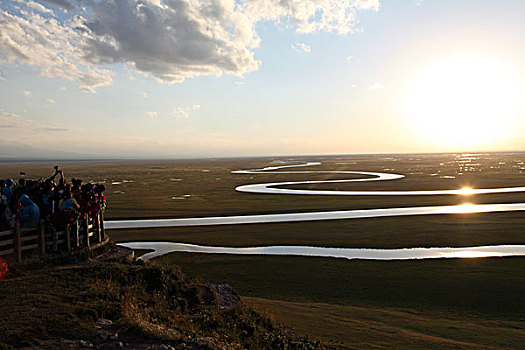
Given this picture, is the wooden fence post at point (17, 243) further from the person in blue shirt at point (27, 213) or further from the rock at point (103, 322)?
the rock at point (103, 322)

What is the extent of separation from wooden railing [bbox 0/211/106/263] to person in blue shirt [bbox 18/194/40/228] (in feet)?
0.74

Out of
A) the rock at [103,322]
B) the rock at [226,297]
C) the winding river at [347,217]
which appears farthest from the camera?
the winding river at [347,217]

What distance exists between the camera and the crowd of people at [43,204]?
41.3ft

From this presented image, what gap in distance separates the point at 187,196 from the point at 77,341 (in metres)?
48.8

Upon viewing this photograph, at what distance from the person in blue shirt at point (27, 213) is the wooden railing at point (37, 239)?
0.23 meters

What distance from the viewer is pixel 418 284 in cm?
1841

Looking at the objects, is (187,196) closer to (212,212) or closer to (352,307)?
(212,212)

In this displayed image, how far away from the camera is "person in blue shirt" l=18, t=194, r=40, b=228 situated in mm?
12578

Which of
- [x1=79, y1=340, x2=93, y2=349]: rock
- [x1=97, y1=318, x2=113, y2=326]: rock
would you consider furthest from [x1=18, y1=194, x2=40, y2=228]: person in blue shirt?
[x1=79, y1=340, x2=93, y2=349]: rock

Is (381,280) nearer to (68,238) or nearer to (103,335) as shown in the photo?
(103,335)

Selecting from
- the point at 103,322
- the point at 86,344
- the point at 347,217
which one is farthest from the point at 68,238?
the point at 347,217

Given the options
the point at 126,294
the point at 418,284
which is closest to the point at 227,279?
the point at 126,294

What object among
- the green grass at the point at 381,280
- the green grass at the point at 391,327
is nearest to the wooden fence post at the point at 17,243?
the green grass at the point at 391,327

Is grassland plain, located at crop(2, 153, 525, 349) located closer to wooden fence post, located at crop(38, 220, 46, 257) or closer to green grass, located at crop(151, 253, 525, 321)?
green grass, located at crop(151, 253, 525, 321)
